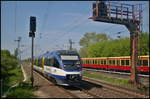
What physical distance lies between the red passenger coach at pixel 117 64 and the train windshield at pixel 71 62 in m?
13.6

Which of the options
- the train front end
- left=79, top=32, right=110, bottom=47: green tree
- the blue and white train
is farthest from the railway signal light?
left=79, top=32, right=110, bottom=47: green tree

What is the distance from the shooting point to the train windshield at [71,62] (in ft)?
59.0

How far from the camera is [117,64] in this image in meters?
38.5

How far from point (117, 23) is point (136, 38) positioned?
2116 millimetres

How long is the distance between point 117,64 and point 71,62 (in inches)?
837

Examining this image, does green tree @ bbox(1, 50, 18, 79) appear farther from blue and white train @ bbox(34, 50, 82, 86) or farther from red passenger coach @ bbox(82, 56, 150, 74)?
red passenger coach @ bbox(82, 56, 150, 74)

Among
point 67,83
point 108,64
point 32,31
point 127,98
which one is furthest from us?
point 108,64

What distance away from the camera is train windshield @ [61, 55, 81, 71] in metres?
18.0

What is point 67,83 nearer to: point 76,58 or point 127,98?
point 76,58

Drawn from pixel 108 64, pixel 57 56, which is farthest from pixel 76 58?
pixel 108 64

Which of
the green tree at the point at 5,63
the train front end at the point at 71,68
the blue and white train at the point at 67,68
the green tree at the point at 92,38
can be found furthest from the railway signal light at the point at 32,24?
the green tree at the point at 92,38

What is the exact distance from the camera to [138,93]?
16.1m

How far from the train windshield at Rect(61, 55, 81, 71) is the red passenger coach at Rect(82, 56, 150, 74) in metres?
13.6

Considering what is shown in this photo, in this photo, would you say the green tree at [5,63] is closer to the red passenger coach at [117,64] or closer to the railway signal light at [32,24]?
the railway signal light at [32,24]
